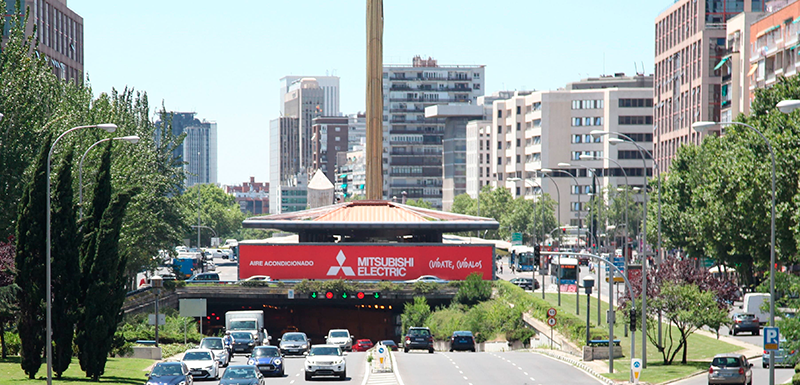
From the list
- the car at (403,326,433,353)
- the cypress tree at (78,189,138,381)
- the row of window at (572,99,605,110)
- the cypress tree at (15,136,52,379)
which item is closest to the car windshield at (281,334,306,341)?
the car at (403,326,433,353)

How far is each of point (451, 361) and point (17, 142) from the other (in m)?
23.1

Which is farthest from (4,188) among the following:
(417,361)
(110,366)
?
(417,361)

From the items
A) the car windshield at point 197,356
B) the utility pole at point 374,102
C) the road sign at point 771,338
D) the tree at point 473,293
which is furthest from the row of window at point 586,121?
the road sign at point 771,338

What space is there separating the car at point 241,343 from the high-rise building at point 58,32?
4776 centimetres

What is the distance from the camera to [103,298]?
40469 millimetres

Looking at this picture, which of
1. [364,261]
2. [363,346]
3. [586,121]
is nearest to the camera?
[363,346]

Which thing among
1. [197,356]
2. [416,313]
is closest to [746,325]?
[416,313]

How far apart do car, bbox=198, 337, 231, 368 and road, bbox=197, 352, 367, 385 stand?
60cm

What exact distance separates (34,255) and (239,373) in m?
8.93

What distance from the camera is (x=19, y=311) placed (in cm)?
3975

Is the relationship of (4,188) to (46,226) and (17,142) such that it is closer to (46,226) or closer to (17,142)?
(17,142)

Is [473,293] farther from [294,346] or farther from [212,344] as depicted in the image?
[212,344]

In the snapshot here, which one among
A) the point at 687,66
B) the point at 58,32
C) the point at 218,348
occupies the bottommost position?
the point at 218,348

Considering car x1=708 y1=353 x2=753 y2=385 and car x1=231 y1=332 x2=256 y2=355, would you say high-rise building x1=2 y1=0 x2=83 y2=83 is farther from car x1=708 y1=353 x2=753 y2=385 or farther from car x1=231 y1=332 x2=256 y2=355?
car x1=708 y1=353 x2=753 y2=385
